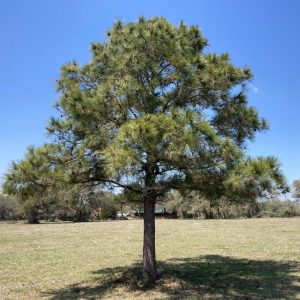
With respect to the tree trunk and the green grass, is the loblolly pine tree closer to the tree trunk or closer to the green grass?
the tree trunk

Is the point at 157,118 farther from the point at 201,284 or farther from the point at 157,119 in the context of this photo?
the point at 201,284

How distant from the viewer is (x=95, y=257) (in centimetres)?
1497

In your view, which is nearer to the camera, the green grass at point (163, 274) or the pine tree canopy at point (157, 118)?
the pine tree canopy at point (157, 118)

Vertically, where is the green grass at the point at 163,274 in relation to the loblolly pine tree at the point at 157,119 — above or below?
below

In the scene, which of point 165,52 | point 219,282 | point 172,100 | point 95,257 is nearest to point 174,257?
point 95,257

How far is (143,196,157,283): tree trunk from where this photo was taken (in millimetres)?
8875

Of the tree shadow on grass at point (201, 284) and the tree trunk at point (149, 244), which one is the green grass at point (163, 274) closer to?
the tree shadow on grass at point (201, 284)

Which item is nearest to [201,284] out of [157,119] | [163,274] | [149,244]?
[163,274]

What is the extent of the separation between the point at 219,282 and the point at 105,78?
5.61 metres

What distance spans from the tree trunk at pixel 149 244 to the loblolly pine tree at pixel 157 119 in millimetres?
23

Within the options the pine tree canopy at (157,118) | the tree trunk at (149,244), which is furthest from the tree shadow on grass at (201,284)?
the pine tree canopy at (157,118)

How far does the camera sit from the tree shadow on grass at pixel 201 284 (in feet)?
26.2

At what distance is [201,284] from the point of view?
8.97 meters

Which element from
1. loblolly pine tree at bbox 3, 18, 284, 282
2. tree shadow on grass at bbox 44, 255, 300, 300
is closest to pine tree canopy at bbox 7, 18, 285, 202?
loblolly pine tree at bbox 3, 18, 284, 282
